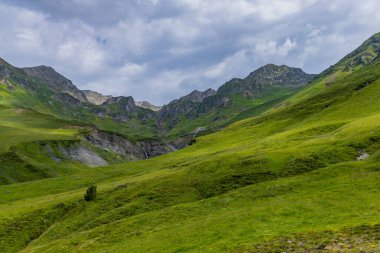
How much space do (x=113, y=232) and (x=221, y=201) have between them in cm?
1515

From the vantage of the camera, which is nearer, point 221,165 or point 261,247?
point 261,247

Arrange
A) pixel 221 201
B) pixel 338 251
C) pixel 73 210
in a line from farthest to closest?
pixel 73 210 → pixel 221 201 → pixel 338 251

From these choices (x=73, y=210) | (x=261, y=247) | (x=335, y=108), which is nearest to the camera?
(x=261, y=247)

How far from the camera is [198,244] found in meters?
34.8

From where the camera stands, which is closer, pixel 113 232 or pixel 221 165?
pixel 113 232

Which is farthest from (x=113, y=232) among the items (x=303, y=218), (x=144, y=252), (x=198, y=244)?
(x=303, y=218)

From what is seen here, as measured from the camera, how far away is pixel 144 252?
3678cm

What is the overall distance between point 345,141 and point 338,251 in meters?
58.5

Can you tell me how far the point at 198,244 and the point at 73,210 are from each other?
1864 inches

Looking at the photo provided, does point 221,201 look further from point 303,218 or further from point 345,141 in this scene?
point 345,141

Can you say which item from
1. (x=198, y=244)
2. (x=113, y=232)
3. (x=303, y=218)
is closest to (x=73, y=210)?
(x=113, y=232)

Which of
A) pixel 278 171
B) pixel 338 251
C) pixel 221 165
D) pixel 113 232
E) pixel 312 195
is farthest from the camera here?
pixel 221 165

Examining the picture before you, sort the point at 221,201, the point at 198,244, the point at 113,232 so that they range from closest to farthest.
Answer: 1. the point at 198,244
2. the point at 113,232
3. the point at 221,201

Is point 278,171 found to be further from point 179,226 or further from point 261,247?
point 261,247
